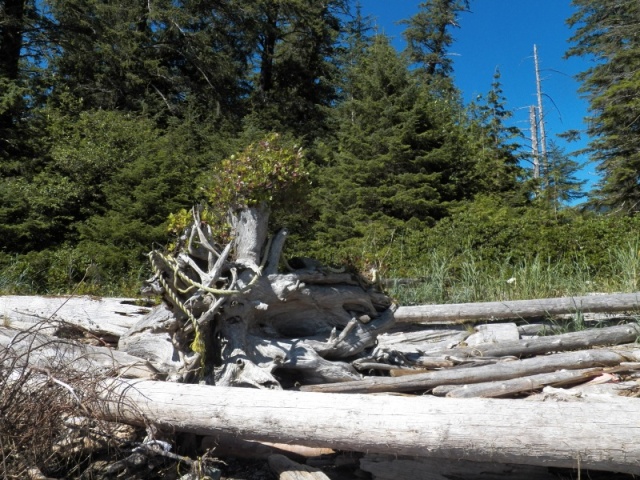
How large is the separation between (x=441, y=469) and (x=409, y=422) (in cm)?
64

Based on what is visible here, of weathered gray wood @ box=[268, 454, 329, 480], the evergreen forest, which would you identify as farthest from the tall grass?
weathered gray wood @ box=[268, 454, 329, 480]

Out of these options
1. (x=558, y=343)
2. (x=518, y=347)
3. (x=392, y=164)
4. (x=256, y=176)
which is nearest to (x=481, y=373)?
(x=518, y=347)

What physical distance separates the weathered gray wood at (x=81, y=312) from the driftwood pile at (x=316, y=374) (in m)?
0.02

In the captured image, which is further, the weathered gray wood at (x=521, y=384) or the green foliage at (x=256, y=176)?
the green foliage at (x=256, y=176)

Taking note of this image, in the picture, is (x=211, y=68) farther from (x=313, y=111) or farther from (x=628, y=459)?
(x=628, y=459)

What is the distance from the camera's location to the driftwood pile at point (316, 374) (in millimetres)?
3123

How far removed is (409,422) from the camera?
317cm

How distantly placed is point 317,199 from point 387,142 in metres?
2.24

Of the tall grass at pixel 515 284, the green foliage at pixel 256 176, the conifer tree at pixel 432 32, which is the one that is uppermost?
the conifer tree at pixel 432 32

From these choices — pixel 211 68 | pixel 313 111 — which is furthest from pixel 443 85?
pixel 211 68

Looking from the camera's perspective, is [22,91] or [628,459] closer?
[628,459]

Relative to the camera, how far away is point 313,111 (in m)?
22.0

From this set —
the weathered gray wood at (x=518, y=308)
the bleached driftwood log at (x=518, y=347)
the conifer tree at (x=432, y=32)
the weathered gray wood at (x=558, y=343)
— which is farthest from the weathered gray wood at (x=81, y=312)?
the conifer tree at (x=432, y=32)

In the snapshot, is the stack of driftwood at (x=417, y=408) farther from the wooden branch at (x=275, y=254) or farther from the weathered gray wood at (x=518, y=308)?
the wooden branch at (x=275, y=254)
